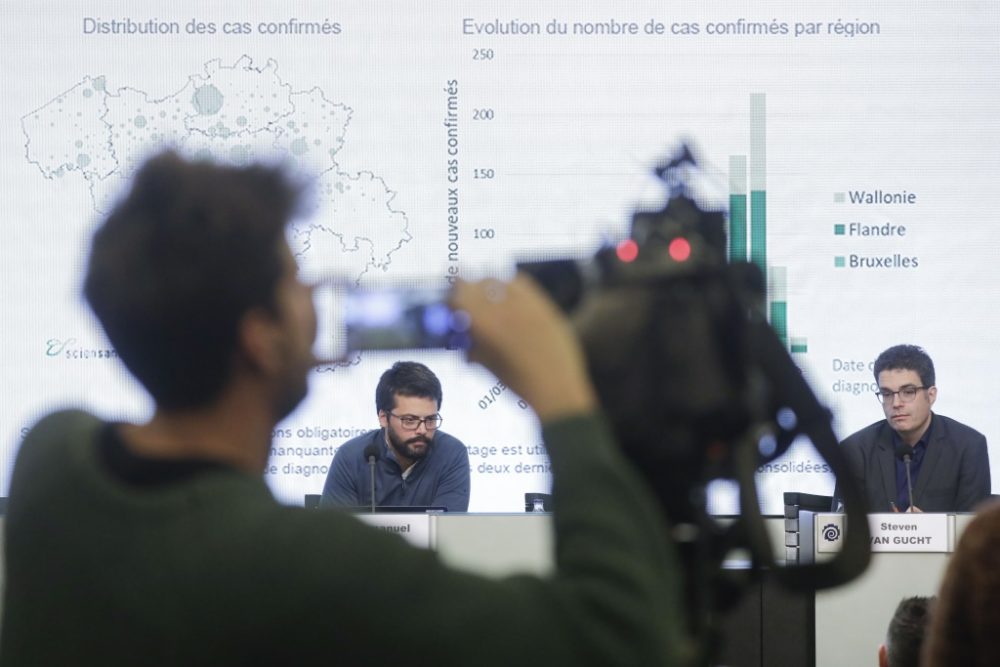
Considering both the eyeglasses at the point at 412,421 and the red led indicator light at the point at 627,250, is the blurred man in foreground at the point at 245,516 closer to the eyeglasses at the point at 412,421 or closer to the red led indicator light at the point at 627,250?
the red led indicator light at the point at 627,250

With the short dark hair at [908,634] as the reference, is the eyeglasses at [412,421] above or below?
above

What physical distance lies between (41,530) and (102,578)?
7 cm

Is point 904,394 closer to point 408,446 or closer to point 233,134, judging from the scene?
point 408,446

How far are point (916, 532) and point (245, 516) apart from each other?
3490mm

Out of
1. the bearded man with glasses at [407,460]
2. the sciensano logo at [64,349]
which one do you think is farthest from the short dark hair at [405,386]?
the sciensano logo at [64,349]

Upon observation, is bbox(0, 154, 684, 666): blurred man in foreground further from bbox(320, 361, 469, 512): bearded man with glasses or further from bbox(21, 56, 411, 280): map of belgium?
bbox(21, 56, 411, 280): map of belgium

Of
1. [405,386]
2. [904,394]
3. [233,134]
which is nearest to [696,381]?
[405,386]

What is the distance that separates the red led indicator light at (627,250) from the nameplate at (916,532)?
127 inches

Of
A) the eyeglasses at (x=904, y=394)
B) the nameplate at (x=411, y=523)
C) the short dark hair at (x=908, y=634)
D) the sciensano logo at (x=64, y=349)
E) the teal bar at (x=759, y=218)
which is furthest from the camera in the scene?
the teal bar at (x=759, y=218)

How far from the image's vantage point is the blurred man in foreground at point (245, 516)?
74 centimetres

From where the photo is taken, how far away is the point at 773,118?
17.6 ft

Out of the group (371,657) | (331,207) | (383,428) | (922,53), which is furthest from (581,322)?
(922,53)

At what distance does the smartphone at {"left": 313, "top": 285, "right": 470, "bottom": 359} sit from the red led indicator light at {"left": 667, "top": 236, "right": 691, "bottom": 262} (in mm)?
171

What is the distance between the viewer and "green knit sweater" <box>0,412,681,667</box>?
74 centimetres
